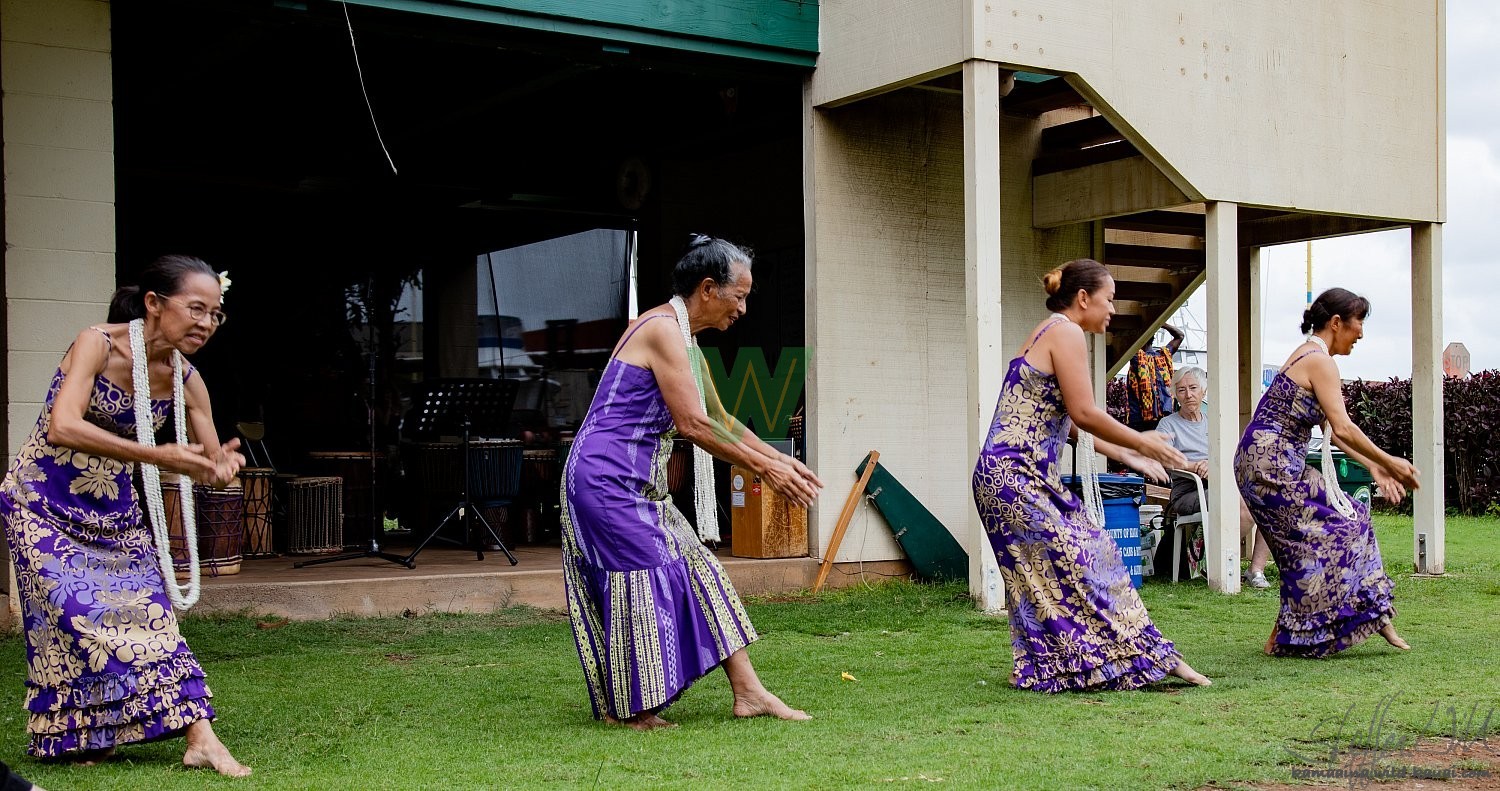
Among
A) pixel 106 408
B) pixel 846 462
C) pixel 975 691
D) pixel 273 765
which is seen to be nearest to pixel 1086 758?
pixel 975 691

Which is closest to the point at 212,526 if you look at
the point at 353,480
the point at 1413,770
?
the point at 353,480

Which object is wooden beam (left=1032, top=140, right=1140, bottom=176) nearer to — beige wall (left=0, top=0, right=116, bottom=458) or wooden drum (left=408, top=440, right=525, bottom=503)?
wooden drum (left=408, top=440, right=525, bottom=503)

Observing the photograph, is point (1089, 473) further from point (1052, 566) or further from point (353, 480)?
point (353, 480)

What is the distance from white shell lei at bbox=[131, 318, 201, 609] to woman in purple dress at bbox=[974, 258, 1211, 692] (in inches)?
117

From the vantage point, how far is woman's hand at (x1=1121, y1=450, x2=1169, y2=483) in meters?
5.22

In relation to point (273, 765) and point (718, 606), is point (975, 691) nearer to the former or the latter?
point (718, 606)

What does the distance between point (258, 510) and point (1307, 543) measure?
270 inches

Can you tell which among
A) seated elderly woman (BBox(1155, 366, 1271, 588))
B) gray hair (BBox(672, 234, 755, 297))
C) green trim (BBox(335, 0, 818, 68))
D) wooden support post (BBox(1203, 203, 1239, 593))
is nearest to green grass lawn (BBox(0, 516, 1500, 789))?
wooden support post (BBox(1203, 203, 1239, 593))

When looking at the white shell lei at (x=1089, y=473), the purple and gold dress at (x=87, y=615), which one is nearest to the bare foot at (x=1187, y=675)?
the white shell lei at (x=1089, y=473)

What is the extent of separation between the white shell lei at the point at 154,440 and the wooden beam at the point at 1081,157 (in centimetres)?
710

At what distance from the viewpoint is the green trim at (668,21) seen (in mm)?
8102

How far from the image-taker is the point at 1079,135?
10766 millimetres

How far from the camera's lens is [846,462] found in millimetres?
9602

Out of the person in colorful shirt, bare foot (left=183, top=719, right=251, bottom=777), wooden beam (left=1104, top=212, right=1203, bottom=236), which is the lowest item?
bare foot (left=183, top=719, right=251, bottom=777)
